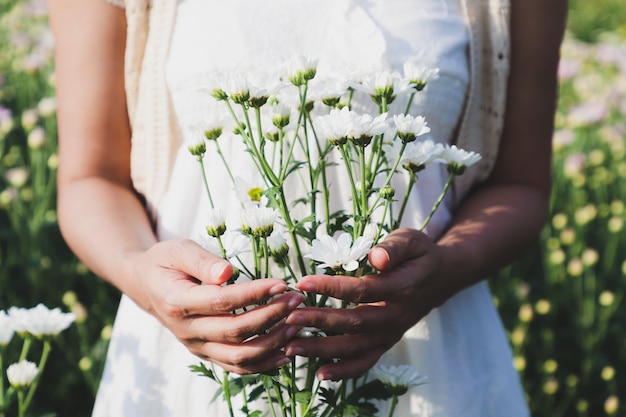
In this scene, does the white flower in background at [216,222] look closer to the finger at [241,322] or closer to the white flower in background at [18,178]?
the finger at [241,322]

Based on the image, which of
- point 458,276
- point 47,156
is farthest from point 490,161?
point 47,156

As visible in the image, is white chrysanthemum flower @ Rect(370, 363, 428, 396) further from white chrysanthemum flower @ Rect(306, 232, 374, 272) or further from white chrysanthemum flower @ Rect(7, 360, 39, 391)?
white chrysanthemum flower @ Rect(7, 360, 39, 391)

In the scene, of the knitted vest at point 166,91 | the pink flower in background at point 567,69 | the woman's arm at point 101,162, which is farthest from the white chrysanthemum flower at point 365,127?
the pink flower in background at point 567,69

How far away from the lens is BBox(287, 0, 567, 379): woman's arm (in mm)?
659

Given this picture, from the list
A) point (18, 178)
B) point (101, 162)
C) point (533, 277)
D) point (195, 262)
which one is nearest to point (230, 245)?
point (195, 262)

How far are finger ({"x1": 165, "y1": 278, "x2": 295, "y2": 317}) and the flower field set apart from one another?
2.82 feet

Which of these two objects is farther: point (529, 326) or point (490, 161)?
point (529, 326)

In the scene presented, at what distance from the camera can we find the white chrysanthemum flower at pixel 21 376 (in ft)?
2.75

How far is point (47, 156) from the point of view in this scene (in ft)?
6.76

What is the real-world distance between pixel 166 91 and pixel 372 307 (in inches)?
16.1

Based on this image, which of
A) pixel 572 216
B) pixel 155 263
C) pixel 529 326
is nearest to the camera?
pixel 155 263

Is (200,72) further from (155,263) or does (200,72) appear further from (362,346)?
(362,346)

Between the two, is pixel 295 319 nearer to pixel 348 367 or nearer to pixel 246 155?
pixel 348 367

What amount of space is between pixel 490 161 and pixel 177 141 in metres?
0.41
